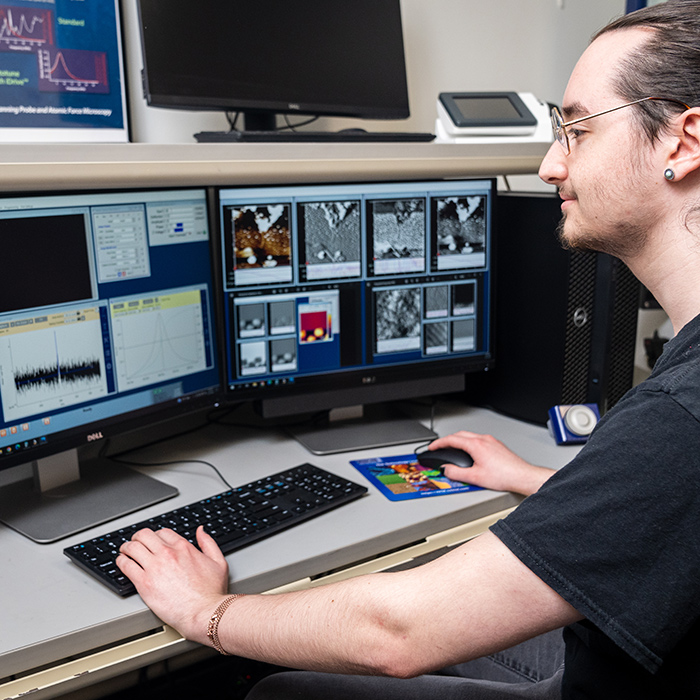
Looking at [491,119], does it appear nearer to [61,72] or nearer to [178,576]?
[61,72]

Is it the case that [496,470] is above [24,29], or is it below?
below

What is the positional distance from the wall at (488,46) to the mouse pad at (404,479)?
0.82 meters

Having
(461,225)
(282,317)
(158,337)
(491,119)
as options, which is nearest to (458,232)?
(461,225)

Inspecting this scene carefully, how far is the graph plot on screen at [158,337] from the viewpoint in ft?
3.99

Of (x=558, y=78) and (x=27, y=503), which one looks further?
(x=558, y=78)

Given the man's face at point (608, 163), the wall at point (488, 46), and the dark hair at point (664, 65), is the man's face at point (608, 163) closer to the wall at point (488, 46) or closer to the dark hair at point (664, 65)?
the dark hair at point (664, 65)

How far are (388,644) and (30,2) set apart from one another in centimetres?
118

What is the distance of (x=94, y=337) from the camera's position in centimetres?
118

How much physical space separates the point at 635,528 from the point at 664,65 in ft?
1.71

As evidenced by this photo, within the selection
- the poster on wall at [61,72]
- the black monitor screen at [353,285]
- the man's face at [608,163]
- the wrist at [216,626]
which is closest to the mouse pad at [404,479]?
the black monitor screen at [353,285]

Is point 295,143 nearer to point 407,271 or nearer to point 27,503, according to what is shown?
point 407,271

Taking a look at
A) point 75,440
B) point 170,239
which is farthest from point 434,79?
point 75,440

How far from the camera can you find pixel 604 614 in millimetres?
674

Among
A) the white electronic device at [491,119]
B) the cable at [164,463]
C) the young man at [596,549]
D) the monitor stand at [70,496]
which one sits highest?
the white electronic device at [491,119]
